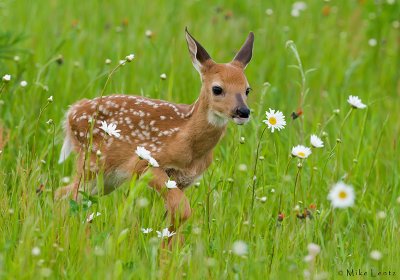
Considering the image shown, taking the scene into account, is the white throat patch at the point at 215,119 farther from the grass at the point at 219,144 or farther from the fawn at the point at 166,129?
the grass at the point at 219,144

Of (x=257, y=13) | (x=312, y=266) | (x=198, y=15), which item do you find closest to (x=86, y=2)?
(x=198, y=15)

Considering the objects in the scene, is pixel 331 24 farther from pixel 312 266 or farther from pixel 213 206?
pixel 312 266

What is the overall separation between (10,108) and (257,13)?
393 cm

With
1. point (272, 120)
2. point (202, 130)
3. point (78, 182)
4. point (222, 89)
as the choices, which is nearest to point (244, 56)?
point (222, 89)

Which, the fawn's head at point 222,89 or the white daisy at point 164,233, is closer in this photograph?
the white daisy at point 164,233

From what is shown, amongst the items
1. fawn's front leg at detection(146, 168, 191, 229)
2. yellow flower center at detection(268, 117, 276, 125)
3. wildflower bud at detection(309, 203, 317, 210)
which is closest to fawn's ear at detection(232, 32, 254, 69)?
yellow flower center at detection(268, 117, 276, 125)

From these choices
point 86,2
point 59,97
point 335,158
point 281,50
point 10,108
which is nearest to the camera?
point 335,158

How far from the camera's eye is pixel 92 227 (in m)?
5.30

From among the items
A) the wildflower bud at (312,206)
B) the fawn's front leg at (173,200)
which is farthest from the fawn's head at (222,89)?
the wildflower bud at (312,206)

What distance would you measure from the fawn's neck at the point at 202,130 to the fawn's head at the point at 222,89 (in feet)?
0.07

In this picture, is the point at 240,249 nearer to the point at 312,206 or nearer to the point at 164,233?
the point at 164,233

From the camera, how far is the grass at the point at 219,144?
5.02 m

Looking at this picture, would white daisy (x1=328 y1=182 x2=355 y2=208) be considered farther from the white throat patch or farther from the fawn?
the white throat patch

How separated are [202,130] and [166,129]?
0.25 metres
